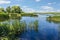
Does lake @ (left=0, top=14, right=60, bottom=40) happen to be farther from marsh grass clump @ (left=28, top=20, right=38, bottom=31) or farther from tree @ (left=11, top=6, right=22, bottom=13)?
tree @ (left=11, top=6, right=22, bottom=13)

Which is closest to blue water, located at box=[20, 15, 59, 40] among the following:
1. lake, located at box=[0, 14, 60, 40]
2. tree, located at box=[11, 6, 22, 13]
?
lake, located at box=[0, 14, 60, 40]

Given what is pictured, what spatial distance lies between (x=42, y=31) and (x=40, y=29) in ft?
0.20

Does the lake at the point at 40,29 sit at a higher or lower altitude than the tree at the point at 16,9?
lower

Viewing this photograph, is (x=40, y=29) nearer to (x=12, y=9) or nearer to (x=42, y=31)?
(x=42, y=31)

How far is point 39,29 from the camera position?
2988 mm

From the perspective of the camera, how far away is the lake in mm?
2938

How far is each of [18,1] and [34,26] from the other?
596 mm

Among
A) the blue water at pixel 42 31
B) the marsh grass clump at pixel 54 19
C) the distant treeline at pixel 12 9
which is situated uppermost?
the distant treeline at pixel 12 9

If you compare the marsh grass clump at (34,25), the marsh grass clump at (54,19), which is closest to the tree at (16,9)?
the marsh grass clump at (34,25)

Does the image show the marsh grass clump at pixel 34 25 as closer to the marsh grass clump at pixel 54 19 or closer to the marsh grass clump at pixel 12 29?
the marsh grass clump at pixel 12 29

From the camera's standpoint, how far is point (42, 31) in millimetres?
2951

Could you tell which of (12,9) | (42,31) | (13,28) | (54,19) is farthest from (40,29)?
(12,9)

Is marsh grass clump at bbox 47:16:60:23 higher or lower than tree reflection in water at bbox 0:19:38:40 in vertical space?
higher

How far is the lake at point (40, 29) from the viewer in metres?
2.94
